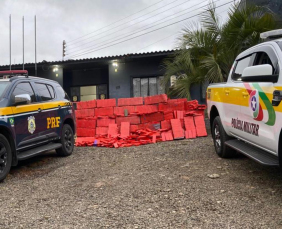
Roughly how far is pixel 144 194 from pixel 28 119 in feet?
9.05

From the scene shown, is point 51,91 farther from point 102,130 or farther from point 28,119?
point 102,130

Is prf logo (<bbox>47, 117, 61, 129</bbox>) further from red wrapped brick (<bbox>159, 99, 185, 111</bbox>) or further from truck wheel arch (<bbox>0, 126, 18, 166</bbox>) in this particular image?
red wrapped brick (<bbox>159, 99, 185, 111</bbox>)

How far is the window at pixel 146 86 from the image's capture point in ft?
49.5

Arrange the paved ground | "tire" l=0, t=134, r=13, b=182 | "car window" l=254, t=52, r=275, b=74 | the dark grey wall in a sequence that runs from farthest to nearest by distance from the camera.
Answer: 1. the dark grey wall
2. "tire" l=0, t=134, r=13, b=182
3. "car window" l=254, t=52, r=275, b=74
4. the paved ground

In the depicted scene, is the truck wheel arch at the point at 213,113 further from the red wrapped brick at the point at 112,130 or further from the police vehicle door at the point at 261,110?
the red wrapped brick at the point at 112,130

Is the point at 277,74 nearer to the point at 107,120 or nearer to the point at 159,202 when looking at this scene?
the point at 159,202

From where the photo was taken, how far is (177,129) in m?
8.86

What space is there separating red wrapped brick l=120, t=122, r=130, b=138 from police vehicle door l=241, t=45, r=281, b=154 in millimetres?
4827

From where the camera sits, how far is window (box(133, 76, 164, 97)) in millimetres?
15078

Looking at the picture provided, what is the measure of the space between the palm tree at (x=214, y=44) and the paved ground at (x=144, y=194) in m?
3.46

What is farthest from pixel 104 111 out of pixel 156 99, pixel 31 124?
pixel 31 124

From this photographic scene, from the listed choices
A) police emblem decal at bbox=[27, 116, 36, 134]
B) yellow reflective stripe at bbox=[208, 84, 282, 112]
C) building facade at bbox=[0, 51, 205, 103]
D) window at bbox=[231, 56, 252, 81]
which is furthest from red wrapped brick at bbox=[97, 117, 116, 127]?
building facade at bbox=[0, 51, 205, 103]

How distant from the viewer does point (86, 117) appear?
32.0ft

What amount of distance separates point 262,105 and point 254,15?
5658 millimetres
